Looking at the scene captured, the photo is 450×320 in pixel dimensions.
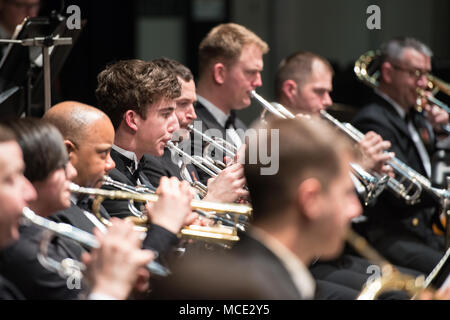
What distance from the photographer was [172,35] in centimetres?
723

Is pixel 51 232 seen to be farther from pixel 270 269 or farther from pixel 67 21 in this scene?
pixel 67 21

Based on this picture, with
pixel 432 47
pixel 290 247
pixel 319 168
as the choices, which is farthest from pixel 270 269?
pixel 432 47

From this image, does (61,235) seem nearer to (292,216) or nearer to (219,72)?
(292,216)

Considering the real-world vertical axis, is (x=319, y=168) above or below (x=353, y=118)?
above

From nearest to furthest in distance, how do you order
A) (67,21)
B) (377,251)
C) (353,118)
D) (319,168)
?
1. (319,168)
2. (67,21)
3. (377,251)
4. (353,118)

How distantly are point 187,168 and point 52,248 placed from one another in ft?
4.65

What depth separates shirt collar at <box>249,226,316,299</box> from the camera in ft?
5.73

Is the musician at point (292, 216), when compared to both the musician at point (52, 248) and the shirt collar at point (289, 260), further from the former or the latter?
the musician at point (52, 248)

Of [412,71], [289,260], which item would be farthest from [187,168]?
[412,71]

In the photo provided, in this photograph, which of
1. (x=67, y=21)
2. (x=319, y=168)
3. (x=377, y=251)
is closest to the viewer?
(x=319, y=168)

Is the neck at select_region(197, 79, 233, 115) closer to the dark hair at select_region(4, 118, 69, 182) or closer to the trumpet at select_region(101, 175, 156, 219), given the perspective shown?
the trumpet at select_region(101, 175, 156, 219)

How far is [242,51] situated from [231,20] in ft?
9.36

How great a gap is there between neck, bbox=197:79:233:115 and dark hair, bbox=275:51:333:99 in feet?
2.23

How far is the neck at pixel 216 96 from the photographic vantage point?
171 inches
